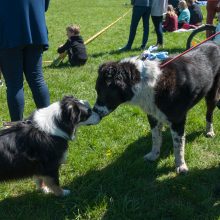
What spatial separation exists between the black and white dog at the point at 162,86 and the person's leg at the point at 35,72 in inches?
29.2

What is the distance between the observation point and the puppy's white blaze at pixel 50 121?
3240 millimetres

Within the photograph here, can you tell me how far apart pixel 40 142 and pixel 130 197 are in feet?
3.47

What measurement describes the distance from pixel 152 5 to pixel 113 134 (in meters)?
5.82

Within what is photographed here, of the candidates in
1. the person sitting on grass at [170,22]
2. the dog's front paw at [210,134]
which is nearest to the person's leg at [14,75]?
the dog's front paw at [210,134]

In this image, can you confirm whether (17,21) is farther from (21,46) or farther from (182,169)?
(182,169)

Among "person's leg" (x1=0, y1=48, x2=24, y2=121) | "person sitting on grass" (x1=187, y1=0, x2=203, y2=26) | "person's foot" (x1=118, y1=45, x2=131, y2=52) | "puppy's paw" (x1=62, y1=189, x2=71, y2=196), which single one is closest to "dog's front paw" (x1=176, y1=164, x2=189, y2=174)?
"puppy's paw" (x1=62, y1=189, x2=71, y2=196)

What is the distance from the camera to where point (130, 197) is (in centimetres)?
351

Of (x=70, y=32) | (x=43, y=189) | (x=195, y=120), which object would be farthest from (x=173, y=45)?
(x=43, y=189)

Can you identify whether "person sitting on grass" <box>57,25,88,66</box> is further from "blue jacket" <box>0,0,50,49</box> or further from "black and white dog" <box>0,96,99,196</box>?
"black and white dog" <box>0,96,99,196</box>

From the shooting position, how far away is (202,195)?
11.4ft

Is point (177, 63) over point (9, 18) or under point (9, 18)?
under

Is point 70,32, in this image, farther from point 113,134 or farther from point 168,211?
point 168,211

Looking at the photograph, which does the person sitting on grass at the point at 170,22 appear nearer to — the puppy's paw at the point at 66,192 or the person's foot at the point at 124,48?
the person's foot at the point at 124,48

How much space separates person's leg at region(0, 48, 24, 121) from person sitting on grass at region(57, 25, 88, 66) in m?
4.09
